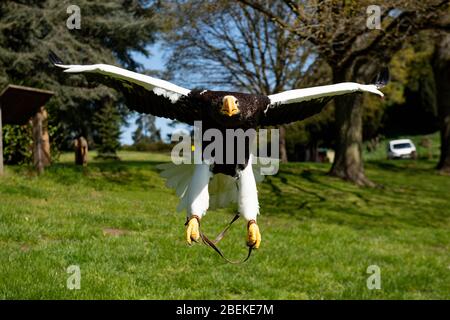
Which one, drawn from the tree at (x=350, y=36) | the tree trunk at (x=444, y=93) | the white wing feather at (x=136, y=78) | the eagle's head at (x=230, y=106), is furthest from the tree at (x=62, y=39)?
the eagle's head at (x=230, y=106)

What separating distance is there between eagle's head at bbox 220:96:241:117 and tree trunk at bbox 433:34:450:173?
59.8 ft

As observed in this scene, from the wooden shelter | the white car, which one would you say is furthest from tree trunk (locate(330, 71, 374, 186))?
the white car

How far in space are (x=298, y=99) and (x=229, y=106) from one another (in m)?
0.59

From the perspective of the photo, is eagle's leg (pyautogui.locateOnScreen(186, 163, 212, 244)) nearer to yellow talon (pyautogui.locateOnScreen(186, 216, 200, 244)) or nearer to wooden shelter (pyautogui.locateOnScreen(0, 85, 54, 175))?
yellow talon (pyautogui.locateOnScreen(186, 216, 200, 244))

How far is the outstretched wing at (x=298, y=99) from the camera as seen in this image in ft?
8.76

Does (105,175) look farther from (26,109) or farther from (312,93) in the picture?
(312,93)

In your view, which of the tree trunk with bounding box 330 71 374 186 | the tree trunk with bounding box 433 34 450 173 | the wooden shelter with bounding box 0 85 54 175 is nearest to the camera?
the wooden shelter with bounding box 0 85 54 175

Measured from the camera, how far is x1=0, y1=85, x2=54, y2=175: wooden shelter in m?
9.47

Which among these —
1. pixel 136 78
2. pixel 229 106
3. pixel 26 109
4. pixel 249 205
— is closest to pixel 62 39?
pixel 26 109

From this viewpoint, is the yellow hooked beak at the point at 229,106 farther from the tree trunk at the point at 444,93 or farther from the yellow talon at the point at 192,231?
the tree trunk at the point at 444,93

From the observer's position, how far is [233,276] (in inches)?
242

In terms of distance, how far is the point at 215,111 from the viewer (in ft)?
7.80

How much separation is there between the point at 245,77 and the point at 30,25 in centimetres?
773
